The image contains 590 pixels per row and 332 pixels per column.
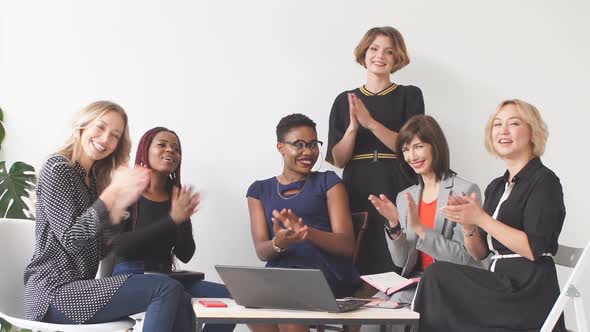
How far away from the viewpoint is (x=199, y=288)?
10.3 feet

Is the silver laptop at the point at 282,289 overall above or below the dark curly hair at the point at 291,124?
below

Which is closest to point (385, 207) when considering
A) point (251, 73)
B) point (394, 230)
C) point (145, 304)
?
point (394, 230)

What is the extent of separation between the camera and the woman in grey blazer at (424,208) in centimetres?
288

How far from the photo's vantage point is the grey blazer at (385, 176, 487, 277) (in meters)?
2.88

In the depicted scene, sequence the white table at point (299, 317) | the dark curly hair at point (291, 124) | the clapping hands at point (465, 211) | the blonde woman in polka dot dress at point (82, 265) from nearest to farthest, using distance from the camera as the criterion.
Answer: the white table at point (299, 317) < the clapping hands at point (465, 211) < the blonde woman in polka dot dress at point (82, 265) < the dark curly hair at point (291, 124)

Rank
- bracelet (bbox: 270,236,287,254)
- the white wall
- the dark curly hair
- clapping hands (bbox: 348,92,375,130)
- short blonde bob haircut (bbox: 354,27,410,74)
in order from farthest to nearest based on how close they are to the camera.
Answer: the white wall
short blonde bob haircut (bbox: 354,27,410,74)
clapping hands (bbox: 348,92,375,130)
the dark curly hair
bracelet (bbox: 270,236,287,254)

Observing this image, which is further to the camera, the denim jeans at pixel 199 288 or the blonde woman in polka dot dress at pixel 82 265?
the denim jeans at pixel 199 288

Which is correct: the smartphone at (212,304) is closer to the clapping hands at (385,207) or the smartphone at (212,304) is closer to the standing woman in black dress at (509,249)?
the standing woman in black dress at (509,249)

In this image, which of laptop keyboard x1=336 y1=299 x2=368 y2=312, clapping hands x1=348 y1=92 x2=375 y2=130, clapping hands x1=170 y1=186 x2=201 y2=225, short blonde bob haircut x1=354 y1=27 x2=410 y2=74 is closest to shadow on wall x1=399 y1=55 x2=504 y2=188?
→ short blonde bob haircut x1=354 y1=27 x2=410 y2=74

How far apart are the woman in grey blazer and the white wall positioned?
0.88 m

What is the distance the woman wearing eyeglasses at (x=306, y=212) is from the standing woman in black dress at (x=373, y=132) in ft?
0.73

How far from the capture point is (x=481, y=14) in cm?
412

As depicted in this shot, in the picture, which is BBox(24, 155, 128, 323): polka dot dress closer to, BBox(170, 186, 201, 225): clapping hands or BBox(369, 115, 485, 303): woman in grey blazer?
BBox(170, 186, 201, 225): clapping hands

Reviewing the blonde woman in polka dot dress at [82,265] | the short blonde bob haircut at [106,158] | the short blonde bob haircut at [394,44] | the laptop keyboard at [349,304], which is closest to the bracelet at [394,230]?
the laptop keyboard at [349,304]
